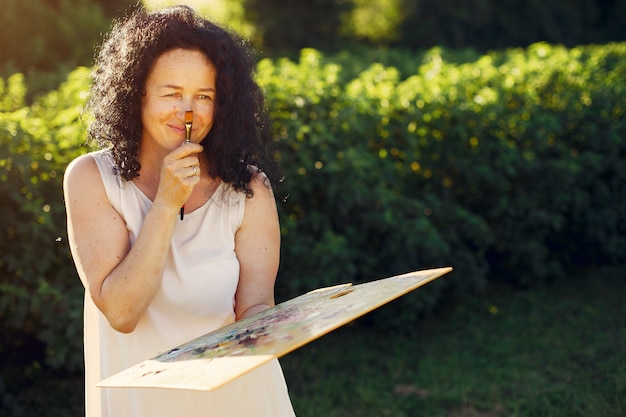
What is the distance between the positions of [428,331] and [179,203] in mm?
3837

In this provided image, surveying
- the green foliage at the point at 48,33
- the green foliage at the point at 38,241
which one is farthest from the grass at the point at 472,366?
the green foliage at the point at 48,33

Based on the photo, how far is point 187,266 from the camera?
237 cm

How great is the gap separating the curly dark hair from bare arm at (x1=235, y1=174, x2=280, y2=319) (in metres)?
0.07

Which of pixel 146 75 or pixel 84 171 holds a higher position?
pixel 146 75

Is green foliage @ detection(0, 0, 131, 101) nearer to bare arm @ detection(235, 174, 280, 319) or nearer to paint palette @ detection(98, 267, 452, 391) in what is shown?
bare arm @ detection(235, 174, 280, 319)

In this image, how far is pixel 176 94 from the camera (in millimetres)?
2273

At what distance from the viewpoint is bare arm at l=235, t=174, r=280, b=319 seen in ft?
7.99

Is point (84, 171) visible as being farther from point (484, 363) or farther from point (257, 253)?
point (484, 363)

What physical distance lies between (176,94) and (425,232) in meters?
3.37

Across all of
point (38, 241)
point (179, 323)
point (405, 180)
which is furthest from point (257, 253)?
point (405, 180)

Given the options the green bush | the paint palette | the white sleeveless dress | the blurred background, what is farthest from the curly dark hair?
the green bush

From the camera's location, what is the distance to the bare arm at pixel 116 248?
7.03ft

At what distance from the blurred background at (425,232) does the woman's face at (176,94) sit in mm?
1068

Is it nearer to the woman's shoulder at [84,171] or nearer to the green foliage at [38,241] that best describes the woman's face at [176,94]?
the woman's shoulder at [84,171]
